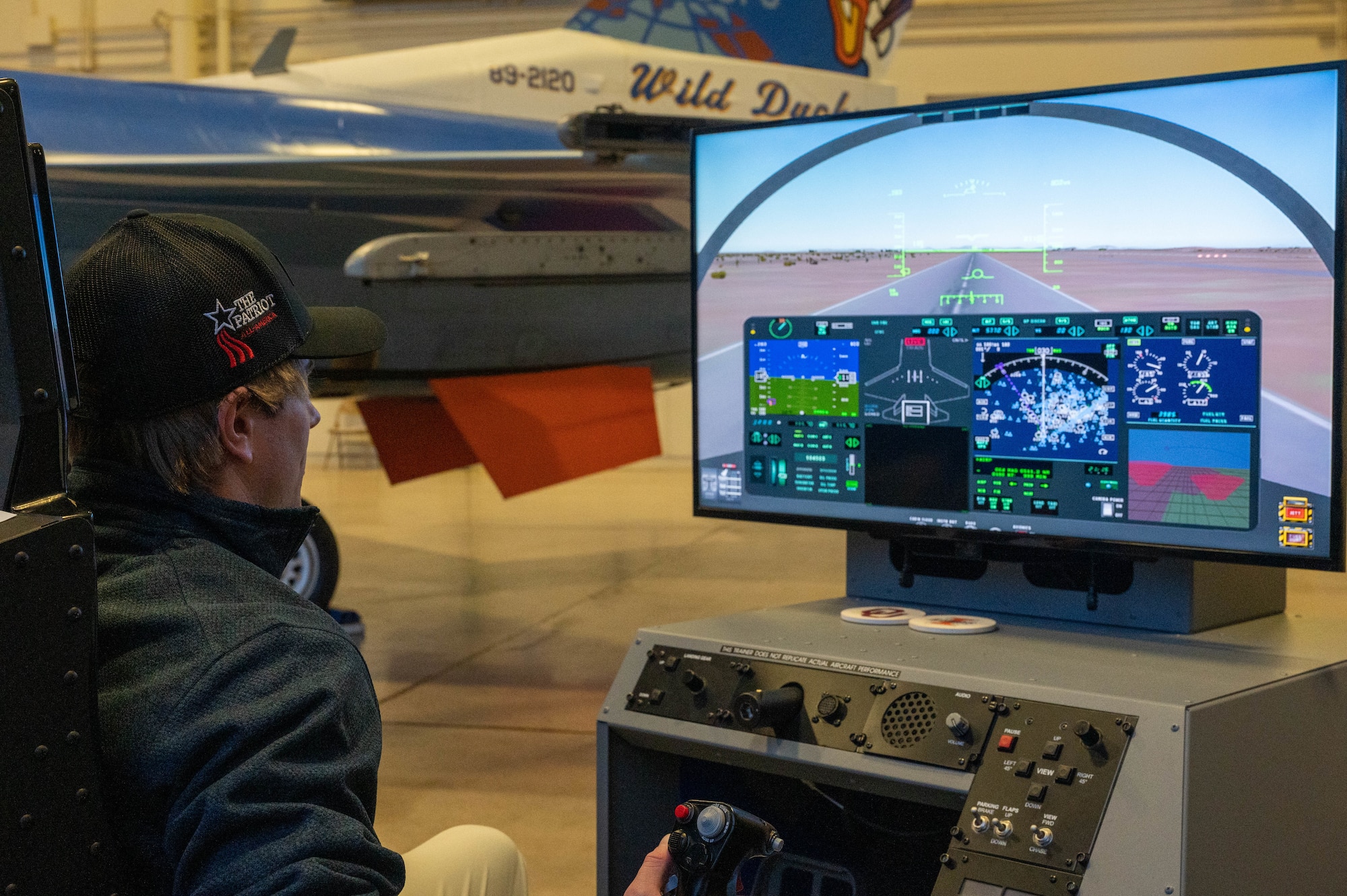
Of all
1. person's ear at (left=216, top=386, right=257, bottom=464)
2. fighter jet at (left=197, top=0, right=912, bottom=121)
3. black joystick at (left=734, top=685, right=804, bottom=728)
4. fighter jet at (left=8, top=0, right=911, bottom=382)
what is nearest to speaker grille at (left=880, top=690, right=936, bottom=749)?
black joystick at (left=734, top=685, right=804, bottom=728)

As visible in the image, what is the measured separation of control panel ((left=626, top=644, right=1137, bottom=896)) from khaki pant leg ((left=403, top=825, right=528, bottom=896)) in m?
0.39

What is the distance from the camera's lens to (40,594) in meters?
0.95

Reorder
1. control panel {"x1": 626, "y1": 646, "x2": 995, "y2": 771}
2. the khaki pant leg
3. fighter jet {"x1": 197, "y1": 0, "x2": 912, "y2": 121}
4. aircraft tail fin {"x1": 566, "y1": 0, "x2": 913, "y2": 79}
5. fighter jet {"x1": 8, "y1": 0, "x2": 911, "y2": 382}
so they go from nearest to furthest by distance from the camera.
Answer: the khaki pant leg < control panel {"x1": 626, "y1": 646, "x2": 995, "y2": 771} < fighter jet {"x1": 8, "y1": 0, "x2": 911, "y2": 382} < fighter jet {"x1": 197, "y1": 0, "x2": 912, "y2": 121} < aircraft tail fin {"x1": 566, "y1": 0, "x2": 913, "y2": 79}

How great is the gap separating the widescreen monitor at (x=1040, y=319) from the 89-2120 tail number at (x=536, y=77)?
5.02 meters

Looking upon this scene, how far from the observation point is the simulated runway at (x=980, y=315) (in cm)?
174

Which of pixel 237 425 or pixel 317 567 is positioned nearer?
pixel 237 425

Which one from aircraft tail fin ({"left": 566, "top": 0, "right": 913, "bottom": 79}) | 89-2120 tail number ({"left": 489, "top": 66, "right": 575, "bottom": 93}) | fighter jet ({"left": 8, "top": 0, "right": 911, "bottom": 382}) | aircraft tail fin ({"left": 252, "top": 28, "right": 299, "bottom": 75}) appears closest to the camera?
fighter jet ({"left": 8, "top": 0, "right": 911, "bottom": 382})


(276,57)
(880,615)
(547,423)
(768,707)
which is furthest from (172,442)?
(276,57)

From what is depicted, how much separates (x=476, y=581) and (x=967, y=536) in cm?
505

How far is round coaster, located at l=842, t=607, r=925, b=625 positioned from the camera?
204cm

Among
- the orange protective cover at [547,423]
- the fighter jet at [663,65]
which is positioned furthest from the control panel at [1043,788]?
the fighter jet at [663,65]

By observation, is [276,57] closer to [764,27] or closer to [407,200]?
[407,200]

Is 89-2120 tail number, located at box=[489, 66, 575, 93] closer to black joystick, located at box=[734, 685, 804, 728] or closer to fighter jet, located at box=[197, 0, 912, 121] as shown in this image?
fighter jet, located at box=[197, 0, 912, 121]

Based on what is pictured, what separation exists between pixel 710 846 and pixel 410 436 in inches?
190
